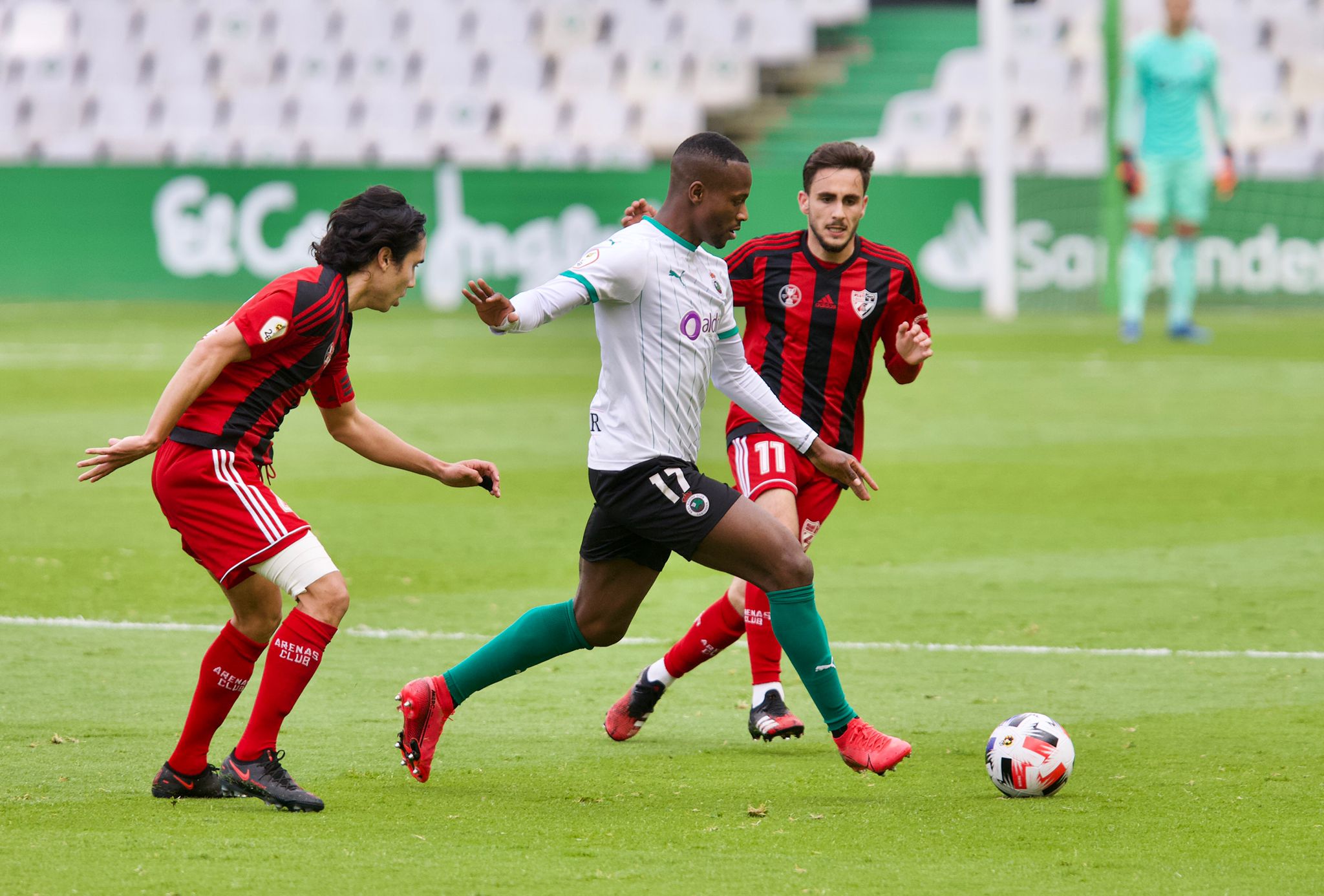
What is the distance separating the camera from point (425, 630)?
269 inches

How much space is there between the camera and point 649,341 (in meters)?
4.65

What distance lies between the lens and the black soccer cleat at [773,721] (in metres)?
5.20

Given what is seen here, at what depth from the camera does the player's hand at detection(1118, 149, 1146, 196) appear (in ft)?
53.5

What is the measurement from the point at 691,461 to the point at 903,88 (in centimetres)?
2366

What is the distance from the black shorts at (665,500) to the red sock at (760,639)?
0.86m

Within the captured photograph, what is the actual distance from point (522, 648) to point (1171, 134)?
1373cm

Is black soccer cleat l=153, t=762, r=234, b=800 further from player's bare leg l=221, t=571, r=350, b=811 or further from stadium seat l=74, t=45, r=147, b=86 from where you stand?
stadium seat l=74, t=45, r=147, b=86

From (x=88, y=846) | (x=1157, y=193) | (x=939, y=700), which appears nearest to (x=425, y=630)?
(x=939, y=700)

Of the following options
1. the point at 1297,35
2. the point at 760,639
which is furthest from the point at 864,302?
the point at 1297,35

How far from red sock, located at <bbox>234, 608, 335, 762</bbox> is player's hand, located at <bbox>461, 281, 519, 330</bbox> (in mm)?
887

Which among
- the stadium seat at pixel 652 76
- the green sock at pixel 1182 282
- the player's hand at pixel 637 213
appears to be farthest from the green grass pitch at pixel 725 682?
the stadium seat at pixel 652 76

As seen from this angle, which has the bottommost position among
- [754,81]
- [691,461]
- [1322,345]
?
[1322,345]

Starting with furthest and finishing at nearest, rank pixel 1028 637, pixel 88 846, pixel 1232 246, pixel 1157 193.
Result: 1. pixel 1232 246
2. pixel 1157 193
3. pixel 1028 637
4. pixel 88 846

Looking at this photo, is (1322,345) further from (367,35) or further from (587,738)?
(367,35)
